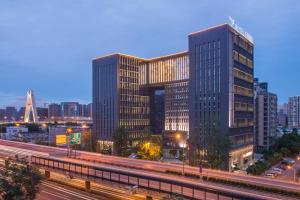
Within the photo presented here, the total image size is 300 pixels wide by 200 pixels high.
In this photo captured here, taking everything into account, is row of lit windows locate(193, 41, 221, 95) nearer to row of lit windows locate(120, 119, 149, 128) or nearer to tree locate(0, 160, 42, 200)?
row of lit windows locate(120, 119, 149, 128)

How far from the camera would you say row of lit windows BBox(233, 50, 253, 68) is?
9751 cm

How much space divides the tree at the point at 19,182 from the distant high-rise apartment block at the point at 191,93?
4845 centimetres

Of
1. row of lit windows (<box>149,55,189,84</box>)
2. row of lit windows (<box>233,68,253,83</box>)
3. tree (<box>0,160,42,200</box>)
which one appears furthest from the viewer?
row of lit windows (<box>149,55,189,84</box>)

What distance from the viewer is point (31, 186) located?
91.3ft

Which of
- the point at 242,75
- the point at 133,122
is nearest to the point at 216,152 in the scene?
the point at 242,75

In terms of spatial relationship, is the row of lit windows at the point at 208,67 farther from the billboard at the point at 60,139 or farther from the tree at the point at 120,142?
Result: the billboard at the point at 60,139

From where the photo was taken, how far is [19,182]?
2656 centimetres

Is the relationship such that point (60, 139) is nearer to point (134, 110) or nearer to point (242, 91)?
point (134, 110)

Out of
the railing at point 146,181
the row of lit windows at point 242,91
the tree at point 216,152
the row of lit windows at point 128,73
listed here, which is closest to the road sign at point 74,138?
the railing at point 146,181

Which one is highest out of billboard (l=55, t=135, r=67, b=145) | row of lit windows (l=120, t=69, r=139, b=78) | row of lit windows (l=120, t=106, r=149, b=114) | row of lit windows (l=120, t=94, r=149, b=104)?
row of lit windows (l=120, t=69, r=139, b=78)

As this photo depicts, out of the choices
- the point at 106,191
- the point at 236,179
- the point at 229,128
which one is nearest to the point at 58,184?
the point at 106,191

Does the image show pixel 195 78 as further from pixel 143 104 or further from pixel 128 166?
pixel 128 166

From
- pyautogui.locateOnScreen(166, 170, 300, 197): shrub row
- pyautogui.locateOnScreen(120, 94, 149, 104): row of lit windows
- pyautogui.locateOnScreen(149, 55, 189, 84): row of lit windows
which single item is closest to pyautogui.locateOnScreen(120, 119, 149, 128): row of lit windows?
pyautogui.locateOnScreen(120, 94, 149, 104): row of lit windows

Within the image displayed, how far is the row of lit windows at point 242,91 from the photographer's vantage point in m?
97.2
